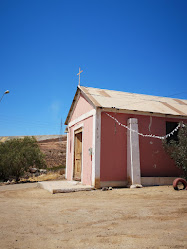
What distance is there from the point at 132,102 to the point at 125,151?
2667mm

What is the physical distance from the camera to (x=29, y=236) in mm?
3215

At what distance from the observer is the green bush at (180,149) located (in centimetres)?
898

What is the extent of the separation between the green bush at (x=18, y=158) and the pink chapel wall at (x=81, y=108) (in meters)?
4.02

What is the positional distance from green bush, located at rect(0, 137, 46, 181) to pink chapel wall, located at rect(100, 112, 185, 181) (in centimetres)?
701

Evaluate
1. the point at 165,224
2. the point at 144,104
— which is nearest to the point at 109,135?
the point at 144,104

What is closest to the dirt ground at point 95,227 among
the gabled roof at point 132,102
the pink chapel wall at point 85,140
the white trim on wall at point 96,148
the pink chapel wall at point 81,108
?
the white trim on wall at point 96,148

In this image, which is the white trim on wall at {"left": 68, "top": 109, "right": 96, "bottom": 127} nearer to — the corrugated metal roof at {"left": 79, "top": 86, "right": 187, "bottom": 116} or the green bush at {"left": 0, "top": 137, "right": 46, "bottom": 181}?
the corrugated metal roof at {"left": 79, "top": 86, "right": 187, "bottom": 116}

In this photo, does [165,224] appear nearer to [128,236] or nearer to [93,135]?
[128,236]

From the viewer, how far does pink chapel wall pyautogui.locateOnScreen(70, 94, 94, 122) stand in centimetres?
1053

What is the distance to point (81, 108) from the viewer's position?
1141cm

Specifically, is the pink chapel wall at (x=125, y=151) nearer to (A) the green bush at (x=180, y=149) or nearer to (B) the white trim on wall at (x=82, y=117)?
(A) the green bush at (x=180, y=149)

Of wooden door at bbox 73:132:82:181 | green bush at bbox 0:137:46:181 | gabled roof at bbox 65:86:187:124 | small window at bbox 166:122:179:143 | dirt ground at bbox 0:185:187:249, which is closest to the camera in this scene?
dirt ground at bbox 0:185:187:249

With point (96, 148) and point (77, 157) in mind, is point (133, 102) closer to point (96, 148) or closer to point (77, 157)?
point (96, 148)

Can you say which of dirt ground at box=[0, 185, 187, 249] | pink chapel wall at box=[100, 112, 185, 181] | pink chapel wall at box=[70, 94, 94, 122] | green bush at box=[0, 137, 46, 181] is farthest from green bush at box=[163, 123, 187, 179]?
green bush at box=[0, 137, 46, 181]
